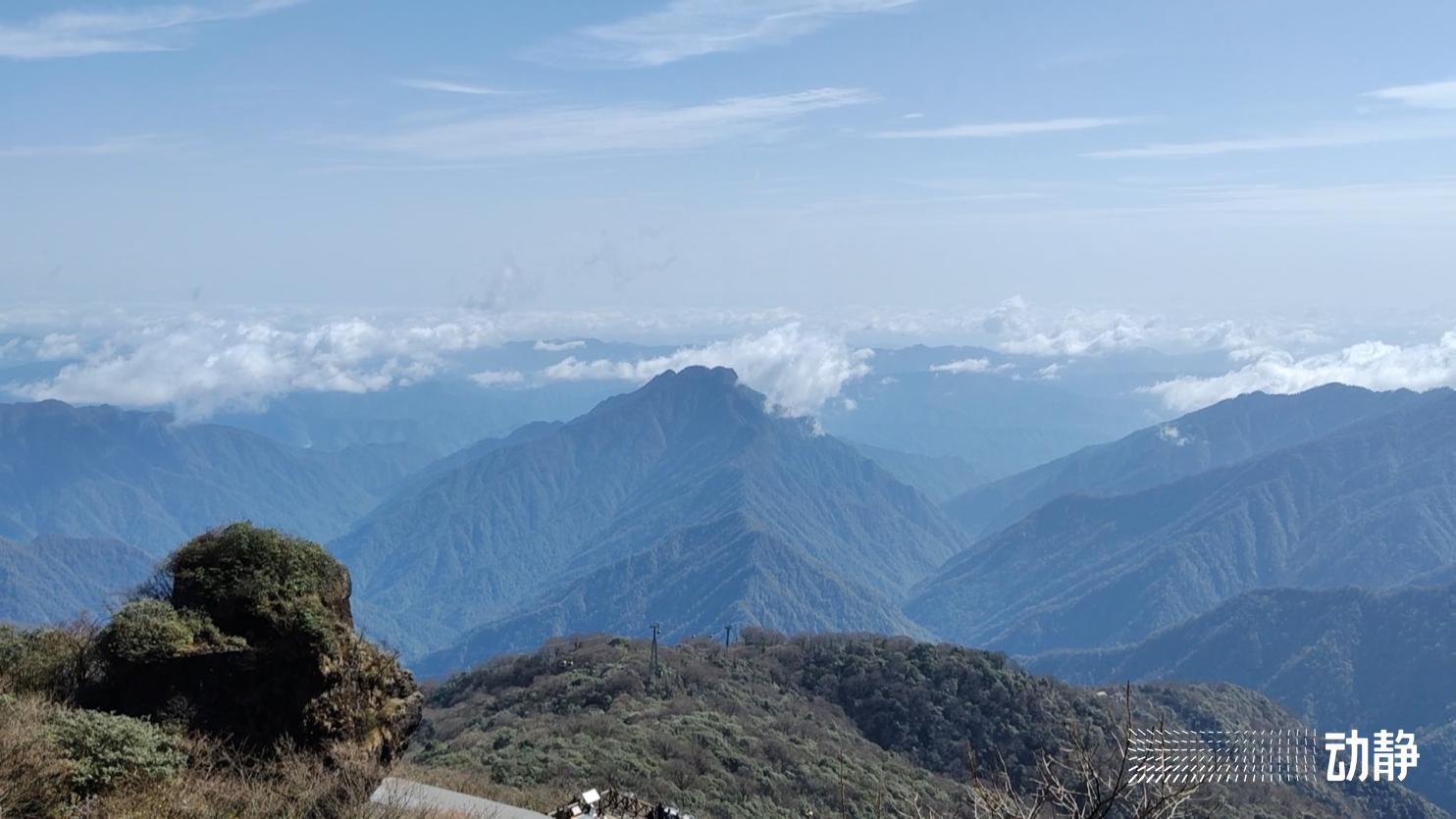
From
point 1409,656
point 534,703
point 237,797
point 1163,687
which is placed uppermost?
point 237,797

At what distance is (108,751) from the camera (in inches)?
690

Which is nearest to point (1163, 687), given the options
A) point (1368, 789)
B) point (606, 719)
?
point (1368, 789)

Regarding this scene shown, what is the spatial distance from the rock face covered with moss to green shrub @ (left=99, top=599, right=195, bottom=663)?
0.02 meters

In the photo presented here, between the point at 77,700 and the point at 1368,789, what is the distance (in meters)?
113

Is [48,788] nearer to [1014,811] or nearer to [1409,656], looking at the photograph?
[1014,811]

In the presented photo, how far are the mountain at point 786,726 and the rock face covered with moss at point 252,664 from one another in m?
12.6

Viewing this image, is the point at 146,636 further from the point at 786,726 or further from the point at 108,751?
the point at 786,726

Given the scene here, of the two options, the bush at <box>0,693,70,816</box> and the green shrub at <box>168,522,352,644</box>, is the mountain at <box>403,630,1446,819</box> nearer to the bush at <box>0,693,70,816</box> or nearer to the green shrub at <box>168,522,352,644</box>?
the green shrub at <box>168,522,352,644</box>

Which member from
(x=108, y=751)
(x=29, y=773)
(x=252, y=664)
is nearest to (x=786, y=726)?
(x=252, y=664)

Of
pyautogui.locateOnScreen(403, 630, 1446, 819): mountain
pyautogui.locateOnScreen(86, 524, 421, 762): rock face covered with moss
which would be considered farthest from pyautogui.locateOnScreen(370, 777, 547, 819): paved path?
pyautogui.locateOnScreen(403, 630, 1446, 819): mountain

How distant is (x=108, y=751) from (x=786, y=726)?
2210 inches

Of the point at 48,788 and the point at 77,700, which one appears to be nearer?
the point at 48,788

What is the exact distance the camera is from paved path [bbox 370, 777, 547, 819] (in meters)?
20.8

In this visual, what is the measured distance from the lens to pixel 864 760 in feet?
204
